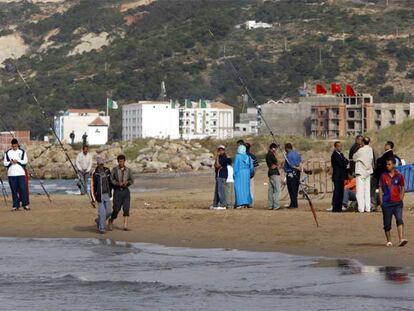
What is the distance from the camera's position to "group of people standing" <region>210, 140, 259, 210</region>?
944 inches

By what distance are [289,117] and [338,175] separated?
94.9 m

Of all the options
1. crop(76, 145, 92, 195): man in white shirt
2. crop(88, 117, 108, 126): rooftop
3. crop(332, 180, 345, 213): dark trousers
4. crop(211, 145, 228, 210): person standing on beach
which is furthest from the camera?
crop(88, 117, 108, 126): rooftop

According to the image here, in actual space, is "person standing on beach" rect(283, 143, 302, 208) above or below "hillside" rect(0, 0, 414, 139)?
below

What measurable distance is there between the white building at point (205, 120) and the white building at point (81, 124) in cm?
762

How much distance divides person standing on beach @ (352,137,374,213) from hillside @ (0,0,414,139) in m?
114

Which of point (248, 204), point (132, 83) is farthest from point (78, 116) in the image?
point (248, 204)

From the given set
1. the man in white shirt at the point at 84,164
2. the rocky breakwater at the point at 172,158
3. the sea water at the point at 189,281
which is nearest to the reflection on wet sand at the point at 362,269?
the sea water at the point at 189,281

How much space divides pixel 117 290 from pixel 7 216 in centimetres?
1038

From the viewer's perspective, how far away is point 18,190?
81.8 feet

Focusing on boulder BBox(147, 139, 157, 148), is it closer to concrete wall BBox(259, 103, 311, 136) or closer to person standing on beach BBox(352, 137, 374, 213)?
concrete wall BBox(259, 103, 311, 136)

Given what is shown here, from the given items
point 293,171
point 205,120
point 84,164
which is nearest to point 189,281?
point 293,171

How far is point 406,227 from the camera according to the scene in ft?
64.2

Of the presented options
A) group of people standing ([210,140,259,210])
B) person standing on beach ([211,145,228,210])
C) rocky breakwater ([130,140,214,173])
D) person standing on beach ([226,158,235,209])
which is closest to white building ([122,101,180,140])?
rocky breakwater ([130,140,214,173])

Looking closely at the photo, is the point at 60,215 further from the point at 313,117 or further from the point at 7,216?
the point at 313,117
